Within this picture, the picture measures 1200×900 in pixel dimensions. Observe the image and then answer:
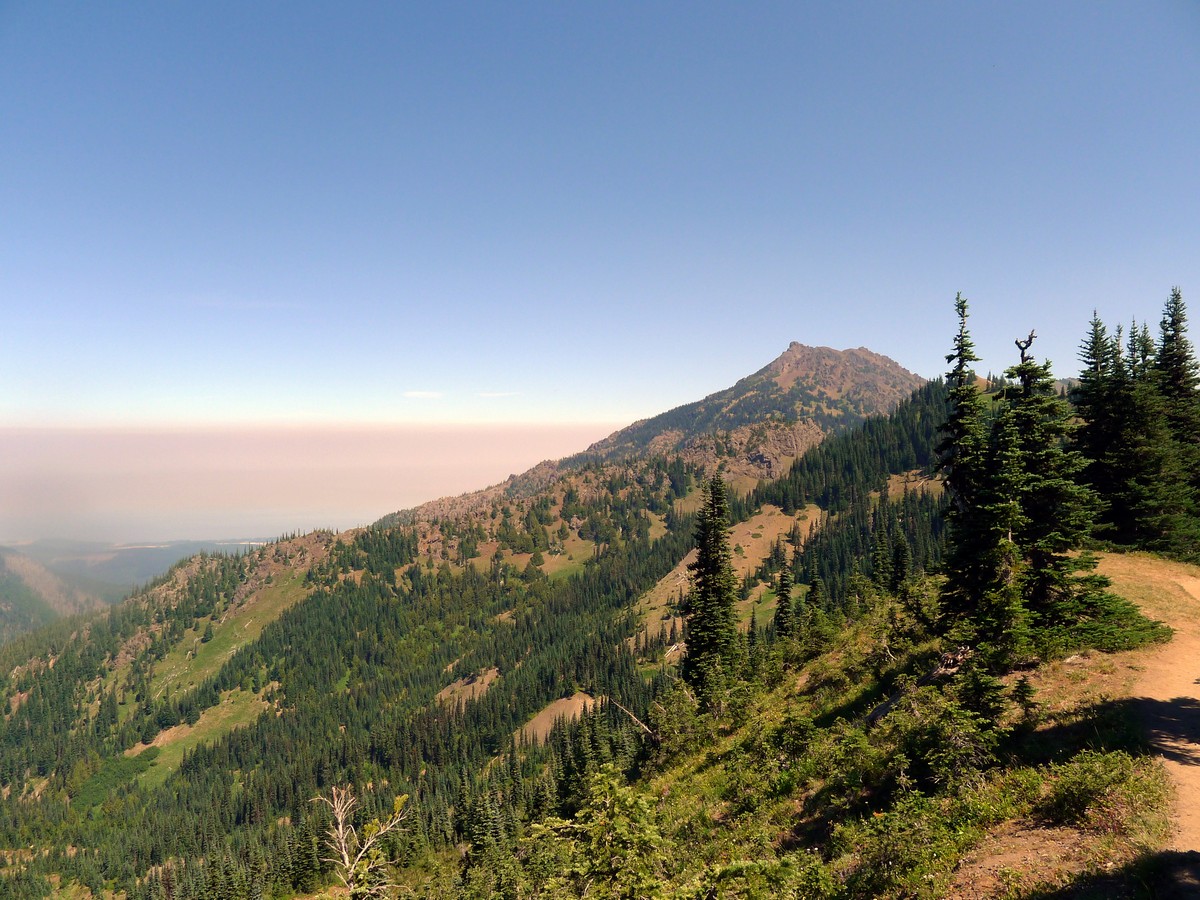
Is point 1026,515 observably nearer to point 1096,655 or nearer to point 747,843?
point 1096,655

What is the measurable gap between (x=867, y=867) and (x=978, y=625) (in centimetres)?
1364

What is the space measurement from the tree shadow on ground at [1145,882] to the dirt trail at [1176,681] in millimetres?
1168

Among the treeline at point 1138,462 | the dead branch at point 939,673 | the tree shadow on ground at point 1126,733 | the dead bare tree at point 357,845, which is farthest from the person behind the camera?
the treeline at point 1138,462

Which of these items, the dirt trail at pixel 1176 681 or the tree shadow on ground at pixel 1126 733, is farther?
the tree shadow on ground at pixel 1126 733

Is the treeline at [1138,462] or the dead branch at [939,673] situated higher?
the treeline at [1138,462]

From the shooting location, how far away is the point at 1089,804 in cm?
1423

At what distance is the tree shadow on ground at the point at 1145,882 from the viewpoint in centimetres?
1058

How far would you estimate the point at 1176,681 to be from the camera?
64.8 feet

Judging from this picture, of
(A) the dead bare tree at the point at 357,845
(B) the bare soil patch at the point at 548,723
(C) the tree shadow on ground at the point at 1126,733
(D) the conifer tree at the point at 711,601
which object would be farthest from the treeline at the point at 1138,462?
(B) the bare soil patch at the point at 548,723

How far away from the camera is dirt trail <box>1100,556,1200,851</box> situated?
13797 millimetres

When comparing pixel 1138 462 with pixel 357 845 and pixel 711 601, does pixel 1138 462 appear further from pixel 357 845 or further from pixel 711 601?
pixel 357 845

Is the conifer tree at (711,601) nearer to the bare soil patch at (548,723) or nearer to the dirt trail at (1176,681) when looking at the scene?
the dirt trail at (1176,681)

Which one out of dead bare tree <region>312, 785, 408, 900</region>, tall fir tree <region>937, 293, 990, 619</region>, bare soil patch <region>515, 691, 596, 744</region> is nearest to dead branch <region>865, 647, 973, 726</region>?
tall fir tree <region>937, 293, 990, 619</region>

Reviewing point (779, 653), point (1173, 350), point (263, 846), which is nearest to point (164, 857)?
point (263, 846)
